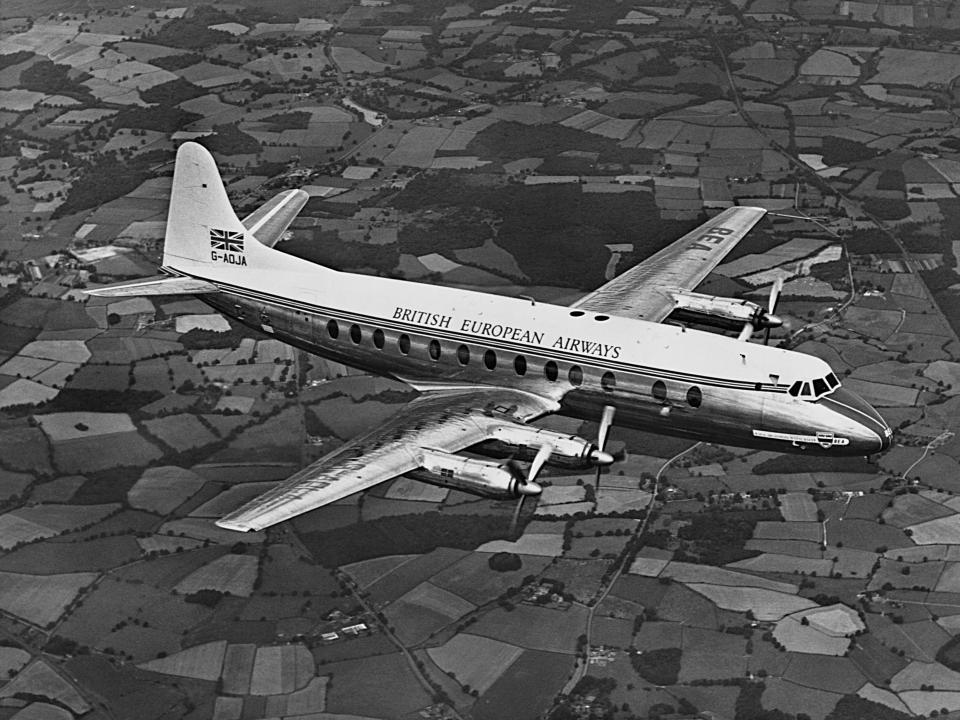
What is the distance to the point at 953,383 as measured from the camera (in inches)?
3228

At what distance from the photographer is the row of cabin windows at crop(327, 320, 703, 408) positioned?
56.2 metres

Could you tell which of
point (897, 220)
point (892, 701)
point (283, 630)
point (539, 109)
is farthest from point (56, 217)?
point (892, 701)

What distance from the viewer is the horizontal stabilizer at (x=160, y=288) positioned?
64.7 metres

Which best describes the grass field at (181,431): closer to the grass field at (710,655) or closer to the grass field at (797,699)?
the grass field at (710,655)

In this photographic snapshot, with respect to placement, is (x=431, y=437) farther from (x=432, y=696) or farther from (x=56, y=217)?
(x=56, y=217)

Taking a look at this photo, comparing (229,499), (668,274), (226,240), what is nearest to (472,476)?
(668,274)

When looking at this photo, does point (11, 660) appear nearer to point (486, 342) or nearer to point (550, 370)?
point (486, 342)

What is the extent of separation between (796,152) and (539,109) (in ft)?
85.4

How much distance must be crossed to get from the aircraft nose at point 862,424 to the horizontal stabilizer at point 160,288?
3316 centimetres

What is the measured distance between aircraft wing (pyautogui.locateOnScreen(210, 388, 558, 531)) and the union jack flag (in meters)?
15.1

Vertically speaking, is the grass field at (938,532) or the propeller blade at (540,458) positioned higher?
the propeller blade at (540,458)

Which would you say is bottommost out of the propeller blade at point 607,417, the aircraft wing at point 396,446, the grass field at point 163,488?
the grass field at point 163,488

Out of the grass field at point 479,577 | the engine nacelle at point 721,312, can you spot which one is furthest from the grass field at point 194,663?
the engine nacelle at point 721,312

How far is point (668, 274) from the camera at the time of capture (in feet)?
221
